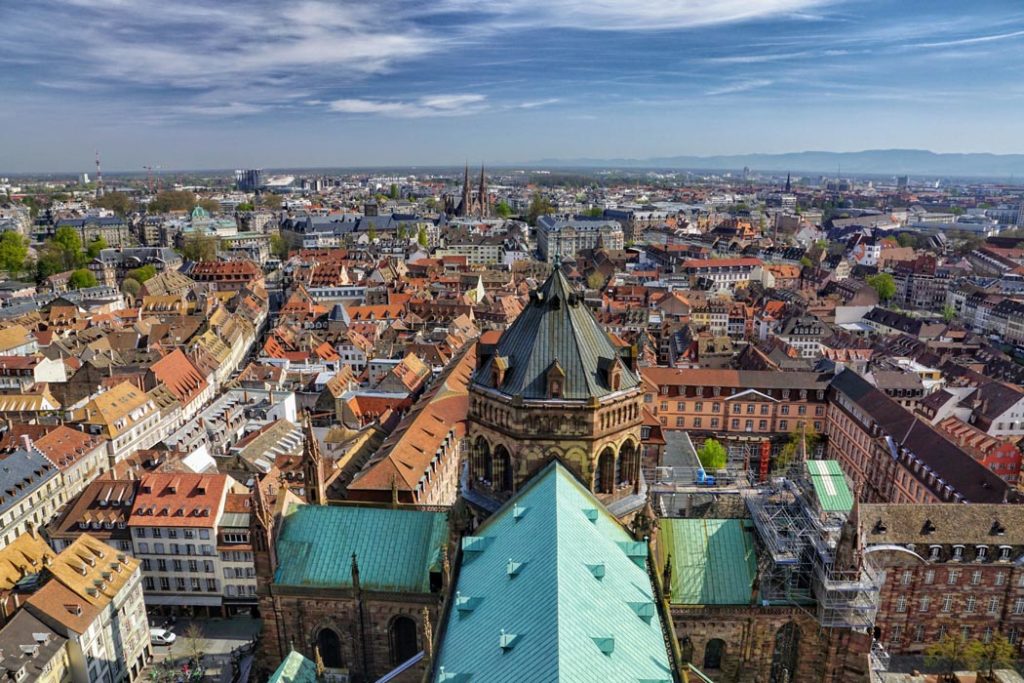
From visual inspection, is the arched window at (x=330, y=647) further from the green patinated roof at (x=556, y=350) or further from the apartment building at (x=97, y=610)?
the apartment building at (x=97, y=610)

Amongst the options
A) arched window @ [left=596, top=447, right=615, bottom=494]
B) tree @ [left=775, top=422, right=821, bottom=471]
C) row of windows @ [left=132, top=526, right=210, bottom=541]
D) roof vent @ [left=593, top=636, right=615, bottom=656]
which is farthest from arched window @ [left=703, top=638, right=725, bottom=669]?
tree @ [left=775, top=422, right=821, bottom=471]

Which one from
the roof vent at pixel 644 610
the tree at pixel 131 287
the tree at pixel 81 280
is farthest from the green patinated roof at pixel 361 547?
the tree at pixel 81 280

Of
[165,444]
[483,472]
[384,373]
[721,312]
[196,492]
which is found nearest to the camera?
[483,472]

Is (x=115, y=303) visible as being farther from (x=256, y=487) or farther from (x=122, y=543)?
(x=256, y=487)

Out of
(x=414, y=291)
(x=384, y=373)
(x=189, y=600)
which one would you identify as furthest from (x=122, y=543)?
(x=414, y=291)

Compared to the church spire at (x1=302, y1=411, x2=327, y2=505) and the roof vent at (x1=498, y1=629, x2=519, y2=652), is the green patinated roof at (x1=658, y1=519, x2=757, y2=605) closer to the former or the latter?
the roof vent at (x1=498, y1=629, x2=519, y2=652)

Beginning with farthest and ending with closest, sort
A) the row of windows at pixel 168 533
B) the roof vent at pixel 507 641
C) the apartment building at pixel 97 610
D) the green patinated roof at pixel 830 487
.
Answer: the row of windows at pixel 168 533 → the apartment building at pixel 97 610 → the green patinated roof at pixel 830 487 → the roof vent at pixel 507 641
